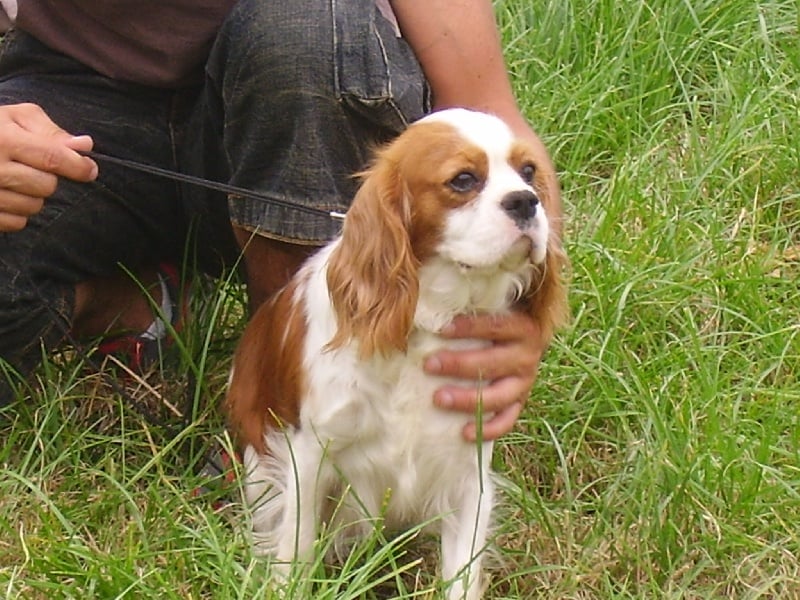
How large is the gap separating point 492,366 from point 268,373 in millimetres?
464

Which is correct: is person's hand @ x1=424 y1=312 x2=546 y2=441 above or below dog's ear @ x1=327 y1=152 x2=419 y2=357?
below

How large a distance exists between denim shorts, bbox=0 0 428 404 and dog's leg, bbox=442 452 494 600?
550mm

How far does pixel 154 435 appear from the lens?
3023 mm

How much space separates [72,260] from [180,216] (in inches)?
10.1

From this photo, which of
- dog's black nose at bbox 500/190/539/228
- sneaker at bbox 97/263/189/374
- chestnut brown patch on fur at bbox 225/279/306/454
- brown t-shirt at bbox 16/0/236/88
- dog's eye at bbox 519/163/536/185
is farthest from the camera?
sneaker at bbox 97/263/189/374

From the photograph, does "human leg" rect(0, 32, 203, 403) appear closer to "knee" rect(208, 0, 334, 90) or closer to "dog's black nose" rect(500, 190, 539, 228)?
"knee" rect(208, 0, 334, 90)

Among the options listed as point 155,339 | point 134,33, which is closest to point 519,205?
point 134,33

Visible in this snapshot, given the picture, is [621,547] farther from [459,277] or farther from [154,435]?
[154,435]

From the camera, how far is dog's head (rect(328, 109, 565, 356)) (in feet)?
7.43

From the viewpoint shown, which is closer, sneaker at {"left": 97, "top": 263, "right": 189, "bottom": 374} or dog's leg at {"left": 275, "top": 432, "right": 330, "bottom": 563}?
dog's leg at {"left": 275, "top": 432, "right": 330, "bottom": 563}

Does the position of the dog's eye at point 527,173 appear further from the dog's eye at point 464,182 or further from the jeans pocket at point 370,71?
the jeans pocket at point 370,71

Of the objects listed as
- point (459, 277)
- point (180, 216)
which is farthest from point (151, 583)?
point (180, 216)

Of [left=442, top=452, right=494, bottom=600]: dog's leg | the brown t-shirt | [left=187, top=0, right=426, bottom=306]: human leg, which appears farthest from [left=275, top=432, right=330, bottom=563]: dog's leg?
the brown t-shirt

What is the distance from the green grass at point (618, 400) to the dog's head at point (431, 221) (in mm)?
381
